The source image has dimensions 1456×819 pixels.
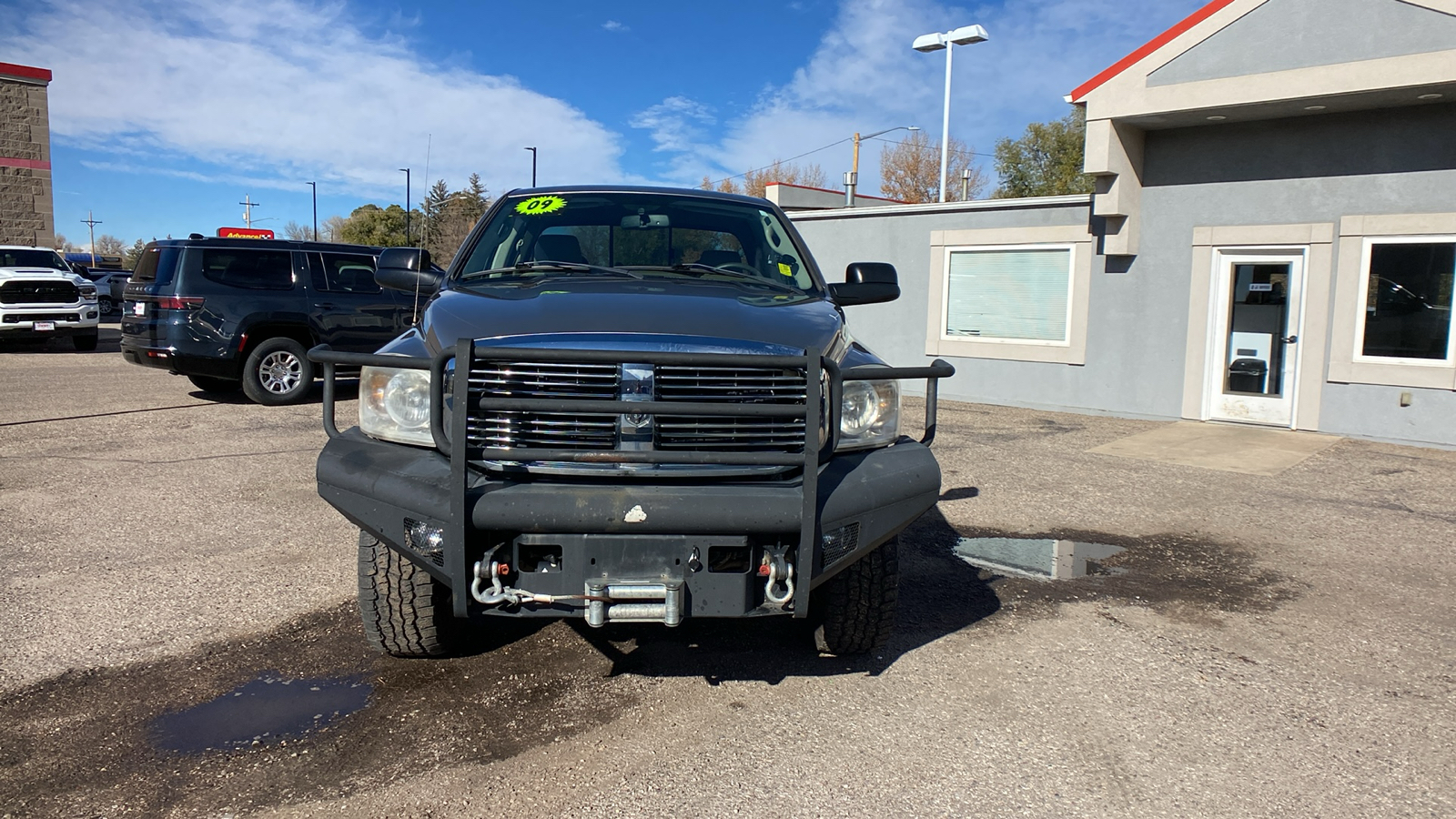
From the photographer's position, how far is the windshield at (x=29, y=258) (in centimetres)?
1838

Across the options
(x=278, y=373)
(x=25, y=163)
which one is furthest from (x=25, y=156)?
(x=278, y=373)

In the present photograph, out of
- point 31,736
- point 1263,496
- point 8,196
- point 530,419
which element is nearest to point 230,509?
point 31,736

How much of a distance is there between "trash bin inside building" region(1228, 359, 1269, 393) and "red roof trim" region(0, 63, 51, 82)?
38085 millimetres

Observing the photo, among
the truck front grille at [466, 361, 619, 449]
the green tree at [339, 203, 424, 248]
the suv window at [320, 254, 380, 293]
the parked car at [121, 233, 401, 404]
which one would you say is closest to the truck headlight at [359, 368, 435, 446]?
the truck front grille at [466, 361, 619, 449]

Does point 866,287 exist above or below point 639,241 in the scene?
below

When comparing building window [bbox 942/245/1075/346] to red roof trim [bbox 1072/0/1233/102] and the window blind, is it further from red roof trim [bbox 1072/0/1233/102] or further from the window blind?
red roof trim [bbox 1072/0/1233/102]

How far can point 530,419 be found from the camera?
10.2 ft

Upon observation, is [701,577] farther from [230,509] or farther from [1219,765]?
[230,509]

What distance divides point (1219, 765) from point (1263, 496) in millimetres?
5034

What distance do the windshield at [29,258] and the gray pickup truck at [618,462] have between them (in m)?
19.4

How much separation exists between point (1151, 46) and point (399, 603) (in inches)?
418

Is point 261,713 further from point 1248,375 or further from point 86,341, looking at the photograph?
point 86,341

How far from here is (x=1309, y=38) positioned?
32.7ft

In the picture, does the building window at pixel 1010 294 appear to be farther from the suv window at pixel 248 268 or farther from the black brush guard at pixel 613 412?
the black brush guard at pixel 613 412
